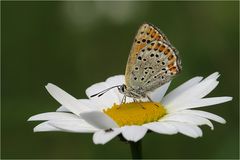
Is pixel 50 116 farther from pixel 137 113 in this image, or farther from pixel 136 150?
pixel 136 150

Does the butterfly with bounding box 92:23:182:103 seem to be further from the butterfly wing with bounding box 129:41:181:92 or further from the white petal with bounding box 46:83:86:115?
the white petal with bounding box 46:83:86:115

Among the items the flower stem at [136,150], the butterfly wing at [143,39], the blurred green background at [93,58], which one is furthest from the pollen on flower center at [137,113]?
the blurred green background at [93,58]

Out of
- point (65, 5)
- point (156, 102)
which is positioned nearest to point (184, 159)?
point (156, 102)

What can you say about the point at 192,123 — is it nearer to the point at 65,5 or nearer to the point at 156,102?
the point at 156,102

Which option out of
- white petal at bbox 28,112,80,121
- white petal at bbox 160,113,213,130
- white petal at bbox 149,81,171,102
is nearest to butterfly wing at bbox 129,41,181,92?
white petal at bbox 149,81,171,102

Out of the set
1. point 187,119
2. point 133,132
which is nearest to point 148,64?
point 187,119
